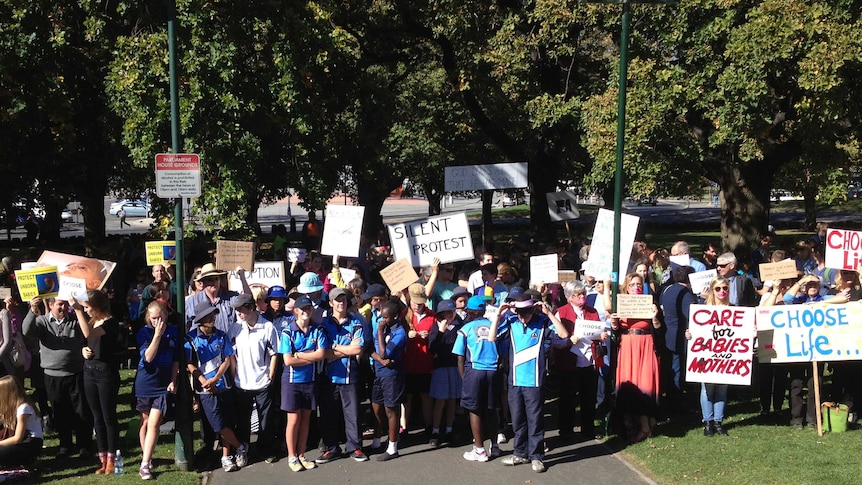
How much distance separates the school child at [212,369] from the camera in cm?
830

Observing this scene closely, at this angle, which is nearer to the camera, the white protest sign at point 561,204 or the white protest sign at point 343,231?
the white protest sign at point 343,231

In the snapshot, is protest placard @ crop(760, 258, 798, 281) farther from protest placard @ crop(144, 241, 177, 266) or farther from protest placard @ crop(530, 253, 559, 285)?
protest placard @ crop(144, 241, 177, 266)

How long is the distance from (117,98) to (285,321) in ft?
24.8

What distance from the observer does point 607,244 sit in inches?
406

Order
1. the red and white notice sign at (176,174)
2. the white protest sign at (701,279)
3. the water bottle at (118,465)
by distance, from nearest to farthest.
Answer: the water bottle at (118,465)
the red and white notice sign at (176,174)
the white protest sign at (701,279)

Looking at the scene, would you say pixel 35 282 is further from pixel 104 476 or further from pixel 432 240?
pixel 432 240

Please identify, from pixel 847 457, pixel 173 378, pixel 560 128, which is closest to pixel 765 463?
pixel 847 457

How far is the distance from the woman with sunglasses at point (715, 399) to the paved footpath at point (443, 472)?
120cm

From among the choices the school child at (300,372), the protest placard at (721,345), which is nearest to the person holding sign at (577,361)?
the protest placard at (721,345)

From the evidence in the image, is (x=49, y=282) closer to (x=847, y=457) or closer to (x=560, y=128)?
(x=847, y=457)

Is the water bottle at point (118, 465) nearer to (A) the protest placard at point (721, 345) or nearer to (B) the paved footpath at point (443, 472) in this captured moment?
Result: (B) the paved footpath at point (443, 472)

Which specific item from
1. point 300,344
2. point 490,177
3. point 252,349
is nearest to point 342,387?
point 300,344

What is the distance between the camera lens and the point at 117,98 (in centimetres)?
1430

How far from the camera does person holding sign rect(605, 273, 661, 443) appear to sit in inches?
361
